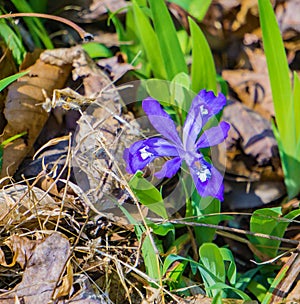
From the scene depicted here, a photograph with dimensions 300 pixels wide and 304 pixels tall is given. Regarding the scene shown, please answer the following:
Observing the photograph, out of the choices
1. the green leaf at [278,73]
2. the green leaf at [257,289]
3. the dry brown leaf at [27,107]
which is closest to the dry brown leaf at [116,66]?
the dry brown leaf at [27,107]

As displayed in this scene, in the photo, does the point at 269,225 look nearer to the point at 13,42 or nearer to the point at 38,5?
the point at 13,42

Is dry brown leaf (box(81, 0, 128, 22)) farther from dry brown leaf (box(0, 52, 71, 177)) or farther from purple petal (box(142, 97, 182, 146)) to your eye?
purple petal (box(142, 97, 182, 146))

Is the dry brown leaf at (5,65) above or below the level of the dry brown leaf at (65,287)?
above

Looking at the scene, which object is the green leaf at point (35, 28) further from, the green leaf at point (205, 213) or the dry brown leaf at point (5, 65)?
the green leaf at point (205, 213)

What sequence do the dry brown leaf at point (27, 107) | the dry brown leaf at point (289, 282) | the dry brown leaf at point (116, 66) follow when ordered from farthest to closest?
the dry brown leaf at point (116, 66)
the dry brown leaf at point (27, 107)
the dry brown leaf at point (289, 282)

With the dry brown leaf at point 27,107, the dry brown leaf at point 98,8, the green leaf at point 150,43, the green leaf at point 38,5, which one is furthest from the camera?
the dry brown leaf at point 98,8


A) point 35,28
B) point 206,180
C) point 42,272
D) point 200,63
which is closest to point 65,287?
point 42,272

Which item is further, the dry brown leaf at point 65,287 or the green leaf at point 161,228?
the green leaf at point 161,228

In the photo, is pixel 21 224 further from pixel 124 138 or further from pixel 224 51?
pixel 224 51
